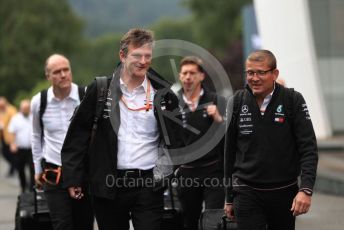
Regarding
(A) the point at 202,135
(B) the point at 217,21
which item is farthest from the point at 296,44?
(B) the point at 217,21

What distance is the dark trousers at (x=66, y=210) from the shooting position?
22.9 ft

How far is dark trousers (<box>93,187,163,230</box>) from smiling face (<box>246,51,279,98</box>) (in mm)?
1039

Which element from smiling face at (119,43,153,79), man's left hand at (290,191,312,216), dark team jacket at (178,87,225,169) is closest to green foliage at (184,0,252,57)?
dark team jacket at (178,87,225,169)

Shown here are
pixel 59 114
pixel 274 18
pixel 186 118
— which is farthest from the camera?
pixel 274 18

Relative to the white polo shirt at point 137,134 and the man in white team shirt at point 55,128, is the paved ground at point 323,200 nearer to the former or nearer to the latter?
the man in white team shirt at point 55,128

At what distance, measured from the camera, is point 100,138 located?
5816 millimetres

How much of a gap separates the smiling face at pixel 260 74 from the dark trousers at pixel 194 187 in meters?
2.41

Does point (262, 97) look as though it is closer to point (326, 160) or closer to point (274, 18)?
point (326, 160)

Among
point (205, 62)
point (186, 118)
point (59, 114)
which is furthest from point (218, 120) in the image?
point (59, 114)

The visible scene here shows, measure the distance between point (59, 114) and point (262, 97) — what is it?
2463 millimetres

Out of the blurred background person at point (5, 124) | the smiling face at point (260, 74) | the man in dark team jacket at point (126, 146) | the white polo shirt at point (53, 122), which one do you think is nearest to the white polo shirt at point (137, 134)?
the man in dark team jacket at point (126, 146)

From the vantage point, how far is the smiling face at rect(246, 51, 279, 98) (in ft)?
18.6

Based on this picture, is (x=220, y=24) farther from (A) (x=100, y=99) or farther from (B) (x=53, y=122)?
(A) (x=100, y=99)

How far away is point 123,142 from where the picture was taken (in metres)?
5.79
